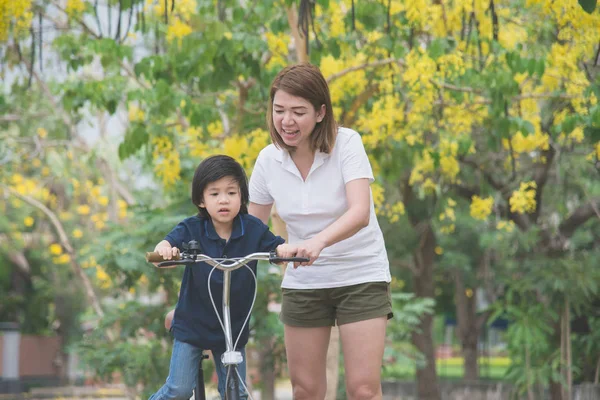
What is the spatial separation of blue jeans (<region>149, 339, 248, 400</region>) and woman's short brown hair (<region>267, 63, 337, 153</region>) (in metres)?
0.90

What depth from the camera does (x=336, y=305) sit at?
4.04 meters

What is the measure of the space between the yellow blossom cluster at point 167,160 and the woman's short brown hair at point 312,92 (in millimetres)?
5384

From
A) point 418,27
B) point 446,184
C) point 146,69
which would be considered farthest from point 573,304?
point 146,69

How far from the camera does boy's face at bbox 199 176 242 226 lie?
388cm

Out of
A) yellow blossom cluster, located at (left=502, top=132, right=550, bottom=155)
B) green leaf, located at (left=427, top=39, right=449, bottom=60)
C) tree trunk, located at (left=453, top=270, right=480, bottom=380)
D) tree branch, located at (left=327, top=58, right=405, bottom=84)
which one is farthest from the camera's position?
tree trunk, located at (left=453, top=270, right=480, bottom=380)

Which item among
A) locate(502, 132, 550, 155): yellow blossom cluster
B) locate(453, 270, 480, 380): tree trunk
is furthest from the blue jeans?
locate(453, 270, 480, 380): tree trunk

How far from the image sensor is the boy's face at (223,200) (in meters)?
3.88

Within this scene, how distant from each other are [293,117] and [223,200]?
1.39 ft

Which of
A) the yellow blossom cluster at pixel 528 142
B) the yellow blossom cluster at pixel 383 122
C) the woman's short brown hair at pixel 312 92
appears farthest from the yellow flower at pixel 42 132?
the woman's short brown hair at pixel 312 92

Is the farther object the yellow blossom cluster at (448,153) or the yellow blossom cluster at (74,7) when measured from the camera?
the yellow blossom cluster at (448,153)

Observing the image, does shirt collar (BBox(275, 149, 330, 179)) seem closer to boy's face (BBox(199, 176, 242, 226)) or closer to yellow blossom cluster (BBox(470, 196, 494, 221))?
boy's face (BBox(199, 176, 242, 226))

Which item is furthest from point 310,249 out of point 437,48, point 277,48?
point 277,48

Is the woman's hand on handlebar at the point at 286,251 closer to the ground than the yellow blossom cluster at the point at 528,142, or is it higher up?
closer to the ground

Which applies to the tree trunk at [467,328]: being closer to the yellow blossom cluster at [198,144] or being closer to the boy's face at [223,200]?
the yellow blossom cluster at [198,144]
